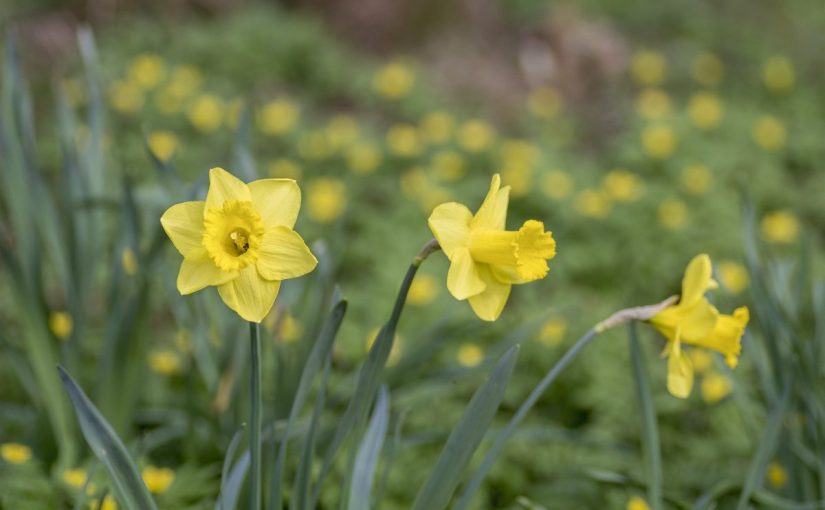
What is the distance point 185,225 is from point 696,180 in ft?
9.52

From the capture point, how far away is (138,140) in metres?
3.66

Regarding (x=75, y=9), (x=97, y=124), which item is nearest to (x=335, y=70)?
(x=75, y=9)

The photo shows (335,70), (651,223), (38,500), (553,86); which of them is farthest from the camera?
(553,86)

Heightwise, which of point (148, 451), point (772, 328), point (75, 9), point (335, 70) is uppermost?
point (75, 9)

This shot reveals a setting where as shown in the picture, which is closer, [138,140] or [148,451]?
[148,451]

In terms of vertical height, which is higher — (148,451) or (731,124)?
(731,124)

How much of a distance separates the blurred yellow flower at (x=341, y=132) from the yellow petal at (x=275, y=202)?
8.85ft

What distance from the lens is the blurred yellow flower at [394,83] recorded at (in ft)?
14.2

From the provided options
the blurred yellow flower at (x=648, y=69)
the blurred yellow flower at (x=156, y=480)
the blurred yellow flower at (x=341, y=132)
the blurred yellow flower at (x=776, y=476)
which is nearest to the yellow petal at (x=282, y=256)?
the blurred yellow flower at (x=156, y=480)

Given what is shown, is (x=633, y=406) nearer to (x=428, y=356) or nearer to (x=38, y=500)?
(x=428, y=356)

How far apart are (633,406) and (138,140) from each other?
95.1 inches

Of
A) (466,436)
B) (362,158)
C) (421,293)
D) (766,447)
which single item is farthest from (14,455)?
(362,158)

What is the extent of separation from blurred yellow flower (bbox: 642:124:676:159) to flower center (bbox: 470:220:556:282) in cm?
287

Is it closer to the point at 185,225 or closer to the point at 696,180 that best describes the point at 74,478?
the point at 185,225
